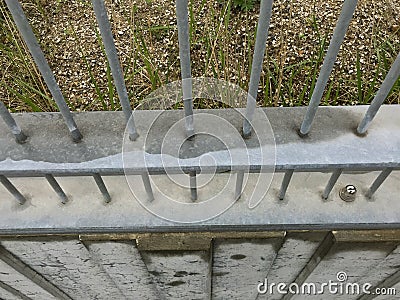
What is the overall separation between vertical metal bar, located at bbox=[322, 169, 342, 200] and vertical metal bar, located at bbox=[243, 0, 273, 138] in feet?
0.89

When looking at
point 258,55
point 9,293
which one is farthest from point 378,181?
point 9,293

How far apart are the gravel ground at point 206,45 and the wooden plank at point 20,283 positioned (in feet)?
2.32

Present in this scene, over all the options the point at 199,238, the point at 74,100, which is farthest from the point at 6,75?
the point at 199,238

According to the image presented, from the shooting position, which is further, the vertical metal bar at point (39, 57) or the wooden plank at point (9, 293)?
the wooden plank at point (9, 293)

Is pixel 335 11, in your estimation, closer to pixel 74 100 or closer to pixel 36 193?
pixel 74 100

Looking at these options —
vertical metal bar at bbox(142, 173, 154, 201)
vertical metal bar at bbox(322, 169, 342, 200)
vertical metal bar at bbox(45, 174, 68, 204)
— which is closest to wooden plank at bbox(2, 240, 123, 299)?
→ vertical metal bar at bbox(45, 174, 68, 204)

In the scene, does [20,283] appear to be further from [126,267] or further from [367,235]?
[367,235]

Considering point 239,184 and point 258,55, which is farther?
point 239,184

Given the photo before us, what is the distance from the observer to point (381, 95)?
3.30 feet

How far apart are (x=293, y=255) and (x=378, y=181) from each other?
1.41 ft

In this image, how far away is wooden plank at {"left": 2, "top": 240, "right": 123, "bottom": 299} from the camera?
142cm

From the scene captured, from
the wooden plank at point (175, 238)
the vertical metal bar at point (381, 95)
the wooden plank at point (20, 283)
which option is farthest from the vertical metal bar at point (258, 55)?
the wooden plank at point (20, 283)

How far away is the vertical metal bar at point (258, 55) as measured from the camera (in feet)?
2.79

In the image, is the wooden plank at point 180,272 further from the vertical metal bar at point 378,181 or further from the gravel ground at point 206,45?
the gravel ground at point 206,45
